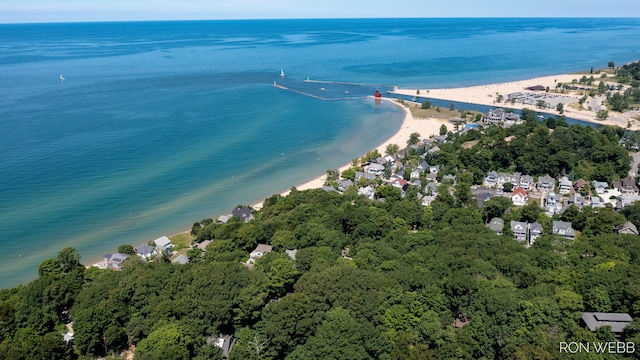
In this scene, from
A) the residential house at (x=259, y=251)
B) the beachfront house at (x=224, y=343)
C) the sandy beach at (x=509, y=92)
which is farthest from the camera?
the sandy beach at (x=509, y=92)

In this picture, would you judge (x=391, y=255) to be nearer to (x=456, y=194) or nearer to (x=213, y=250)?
(x=213, y=250)

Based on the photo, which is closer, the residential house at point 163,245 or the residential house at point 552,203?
the residential house at point 163,245

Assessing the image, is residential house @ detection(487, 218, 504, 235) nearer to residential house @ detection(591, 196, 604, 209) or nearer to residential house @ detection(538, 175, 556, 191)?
residential house @ detection(591, 196, 604, 209)

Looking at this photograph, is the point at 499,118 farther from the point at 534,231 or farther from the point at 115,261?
the point at 115,261

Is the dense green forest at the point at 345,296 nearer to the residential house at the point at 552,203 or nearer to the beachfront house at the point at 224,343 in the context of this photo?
the beachfront house at the point at 224,343

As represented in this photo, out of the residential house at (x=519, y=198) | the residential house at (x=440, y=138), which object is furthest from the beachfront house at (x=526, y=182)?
the residential house at (x=440, y=138)

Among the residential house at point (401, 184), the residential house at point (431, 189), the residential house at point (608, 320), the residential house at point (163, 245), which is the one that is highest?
the residential house at point (608, 320)

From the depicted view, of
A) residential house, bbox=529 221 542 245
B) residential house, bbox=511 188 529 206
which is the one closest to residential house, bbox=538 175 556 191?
residential house, bbox=511 188 529 206
